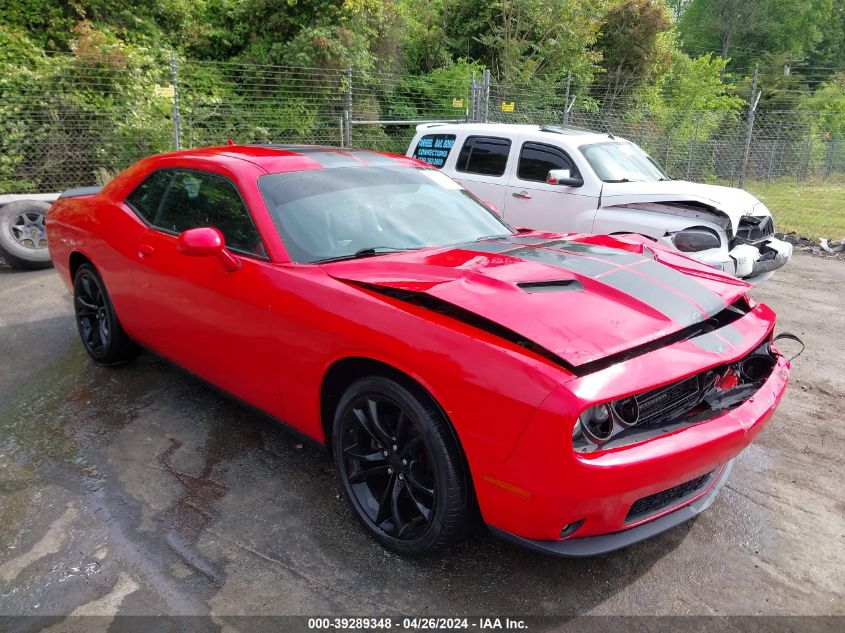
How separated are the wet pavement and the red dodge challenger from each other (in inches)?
11.1

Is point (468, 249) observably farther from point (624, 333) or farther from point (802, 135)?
point (802, 135)

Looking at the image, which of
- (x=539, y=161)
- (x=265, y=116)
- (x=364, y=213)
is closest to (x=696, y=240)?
(x=539, y=161)

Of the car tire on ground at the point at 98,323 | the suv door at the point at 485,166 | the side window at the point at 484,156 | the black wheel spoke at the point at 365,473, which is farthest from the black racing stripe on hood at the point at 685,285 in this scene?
the side window at the point at 484,156

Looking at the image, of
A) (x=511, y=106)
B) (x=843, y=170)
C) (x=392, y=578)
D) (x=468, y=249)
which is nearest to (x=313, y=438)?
(x=392, y=578)

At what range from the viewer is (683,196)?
247 inches

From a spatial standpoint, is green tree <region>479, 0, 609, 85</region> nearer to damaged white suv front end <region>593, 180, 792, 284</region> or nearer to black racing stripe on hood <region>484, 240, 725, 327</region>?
damaged white suv front end <region>593, 180, 792, 284</region>

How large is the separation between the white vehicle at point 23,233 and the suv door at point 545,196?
5323 mm

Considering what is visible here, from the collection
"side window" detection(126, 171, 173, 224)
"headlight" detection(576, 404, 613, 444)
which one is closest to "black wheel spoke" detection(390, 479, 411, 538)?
"headlight" detection(576, 404, 613, 444)

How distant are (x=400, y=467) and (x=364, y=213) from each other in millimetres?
1391

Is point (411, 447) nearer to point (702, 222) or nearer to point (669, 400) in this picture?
point (669, 400)

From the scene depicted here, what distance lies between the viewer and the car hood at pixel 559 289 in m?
2.31

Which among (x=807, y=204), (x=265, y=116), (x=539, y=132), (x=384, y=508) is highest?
(x=539, y=132)

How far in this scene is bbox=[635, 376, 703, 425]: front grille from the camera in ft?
7.60

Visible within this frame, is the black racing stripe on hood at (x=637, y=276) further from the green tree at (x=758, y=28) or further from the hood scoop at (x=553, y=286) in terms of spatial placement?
the green tree at (x=758, y=28)
